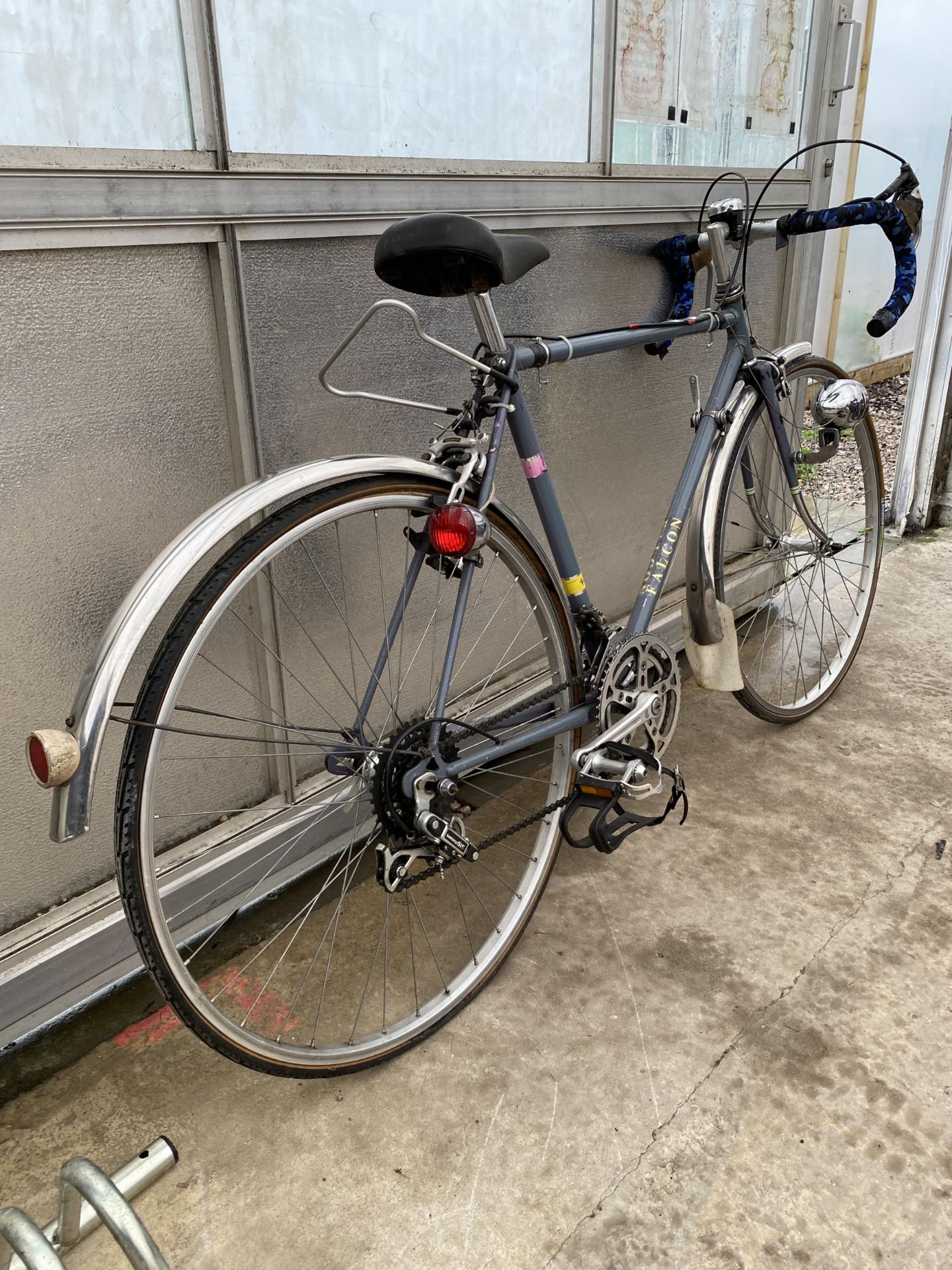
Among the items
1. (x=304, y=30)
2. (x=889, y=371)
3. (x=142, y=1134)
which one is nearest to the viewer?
(x=142, y=1134)

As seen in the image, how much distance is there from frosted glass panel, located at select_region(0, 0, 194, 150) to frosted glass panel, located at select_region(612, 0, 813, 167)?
4.12 feet

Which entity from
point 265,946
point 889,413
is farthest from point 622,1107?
point 889,413

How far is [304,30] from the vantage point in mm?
1780

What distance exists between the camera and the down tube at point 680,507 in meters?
2.20

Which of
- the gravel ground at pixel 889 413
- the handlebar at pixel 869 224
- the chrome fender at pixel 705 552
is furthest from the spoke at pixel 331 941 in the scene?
the gravel ground at pixel 889 413

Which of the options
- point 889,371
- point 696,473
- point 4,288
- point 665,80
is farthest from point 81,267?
point 889,371

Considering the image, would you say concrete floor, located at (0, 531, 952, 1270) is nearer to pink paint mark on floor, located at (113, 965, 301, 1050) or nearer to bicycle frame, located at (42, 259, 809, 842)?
pink paint mark on floor, located at (113, 965, 301, 1050)

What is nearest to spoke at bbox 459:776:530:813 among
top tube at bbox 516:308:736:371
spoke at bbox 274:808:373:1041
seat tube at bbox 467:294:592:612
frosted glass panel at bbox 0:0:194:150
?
spoke at bbox 274:808:373:1041

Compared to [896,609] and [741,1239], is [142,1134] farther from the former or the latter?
[896,609]

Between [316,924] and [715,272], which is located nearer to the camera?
[316,924]

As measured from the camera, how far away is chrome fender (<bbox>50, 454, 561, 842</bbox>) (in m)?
1.28

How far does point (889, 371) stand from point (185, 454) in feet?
21.9

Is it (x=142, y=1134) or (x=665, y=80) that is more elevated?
(x=665, y=80)

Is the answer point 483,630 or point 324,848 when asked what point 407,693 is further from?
point 324,848
